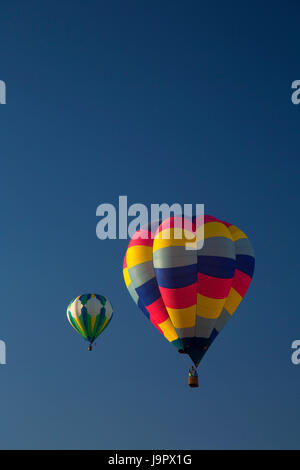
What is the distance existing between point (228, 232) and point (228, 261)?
1.41m

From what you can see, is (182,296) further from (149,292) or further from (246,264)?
(246,264)

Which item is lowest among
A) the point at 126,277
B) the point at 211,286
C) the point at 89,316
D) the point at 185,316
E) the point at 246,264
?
the point at 185,316

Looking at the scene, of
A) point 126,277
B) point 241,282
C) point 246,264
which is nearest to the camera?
point 241,282

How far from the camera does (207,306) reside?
35.9m

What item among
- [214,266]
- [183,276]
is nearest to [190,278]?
[183,276]

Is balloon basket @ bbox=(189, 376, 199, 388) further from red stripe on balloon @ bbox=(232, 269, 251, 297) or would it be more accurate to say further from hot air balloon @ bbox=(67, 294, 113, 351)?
hot air balloon @ bbox=(67, 294, 113, 351)

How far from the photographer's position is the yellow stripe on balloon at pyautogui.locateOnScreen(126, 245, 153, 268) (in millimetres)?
36812

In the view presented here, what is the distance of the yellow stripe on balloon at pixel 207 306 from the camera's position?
35844mm

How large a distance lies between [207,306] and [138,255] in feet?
11.9

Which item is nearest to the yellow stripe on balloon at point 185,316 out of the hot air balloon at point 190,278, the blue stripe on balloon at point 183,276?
the hot air balloon at point 190,278

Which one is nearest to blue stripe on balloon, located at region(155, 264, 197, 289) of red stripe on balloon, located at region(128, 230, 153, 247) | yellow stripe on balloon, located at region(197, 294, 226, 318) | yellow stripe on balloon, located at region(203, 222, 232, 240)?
yellow stripe on balloon, located at region(197, 294, 226, 318)

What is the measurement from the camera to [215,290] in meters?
35.9
